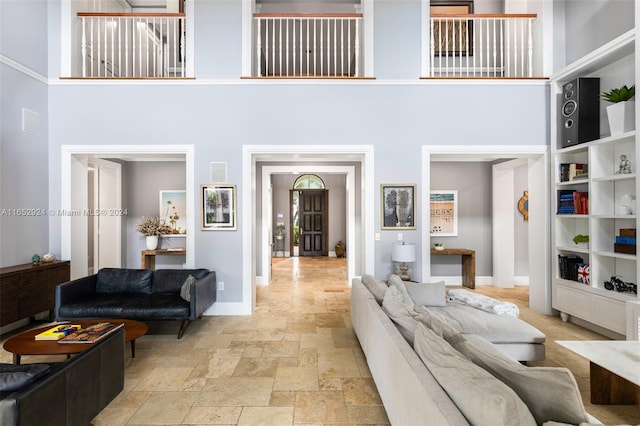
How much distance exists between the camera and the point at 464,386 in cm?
122

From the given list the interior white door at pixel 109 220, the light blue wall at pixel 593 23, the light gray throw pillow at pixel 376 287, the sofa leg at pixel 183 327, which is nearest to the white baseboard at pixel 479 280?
the light gray throw pillow at pixel 376 287

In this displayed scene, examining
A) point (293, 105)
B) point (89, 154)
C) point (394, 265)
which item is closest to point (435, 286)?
point (394, 265)

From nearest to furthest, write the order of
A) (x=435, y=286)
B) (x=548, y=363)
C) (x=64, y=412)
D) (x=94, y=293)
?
(x=64, y=412)
(x=548, y=363)
(x=435, y=286)
(x=94, y=293)

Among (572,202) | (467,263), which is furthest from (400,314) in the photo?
(467,263)

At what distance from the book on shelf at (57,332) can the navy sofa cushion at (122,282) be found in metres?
1.25

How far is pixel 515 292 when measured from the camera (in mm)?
5594

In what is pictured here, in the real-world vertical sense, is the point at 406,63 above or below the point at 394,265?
above

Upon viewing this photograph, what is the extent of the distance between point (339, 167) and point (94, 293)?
4.72 meters

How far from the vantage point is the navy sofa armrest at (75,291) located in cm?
345

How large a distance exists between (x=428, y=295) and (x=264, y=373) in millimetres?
1944

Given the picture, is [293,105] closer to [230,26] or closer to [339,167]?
[230,26]

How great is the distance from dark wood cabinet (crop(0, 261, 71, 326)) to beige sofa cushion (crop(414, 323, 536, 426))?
448 cm

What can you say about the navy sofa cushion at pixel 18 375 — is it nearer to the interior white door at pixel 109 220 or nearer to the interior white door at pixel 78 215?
the interior white door at pixel 78 215

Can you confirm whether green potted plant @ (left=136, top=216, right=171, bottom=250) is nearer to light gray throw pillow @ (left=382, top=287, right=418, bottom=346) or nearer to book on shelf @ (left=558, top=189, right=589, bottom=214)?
light gray throw pillow @ (left=382, top=287, right=418, bottom=346)
